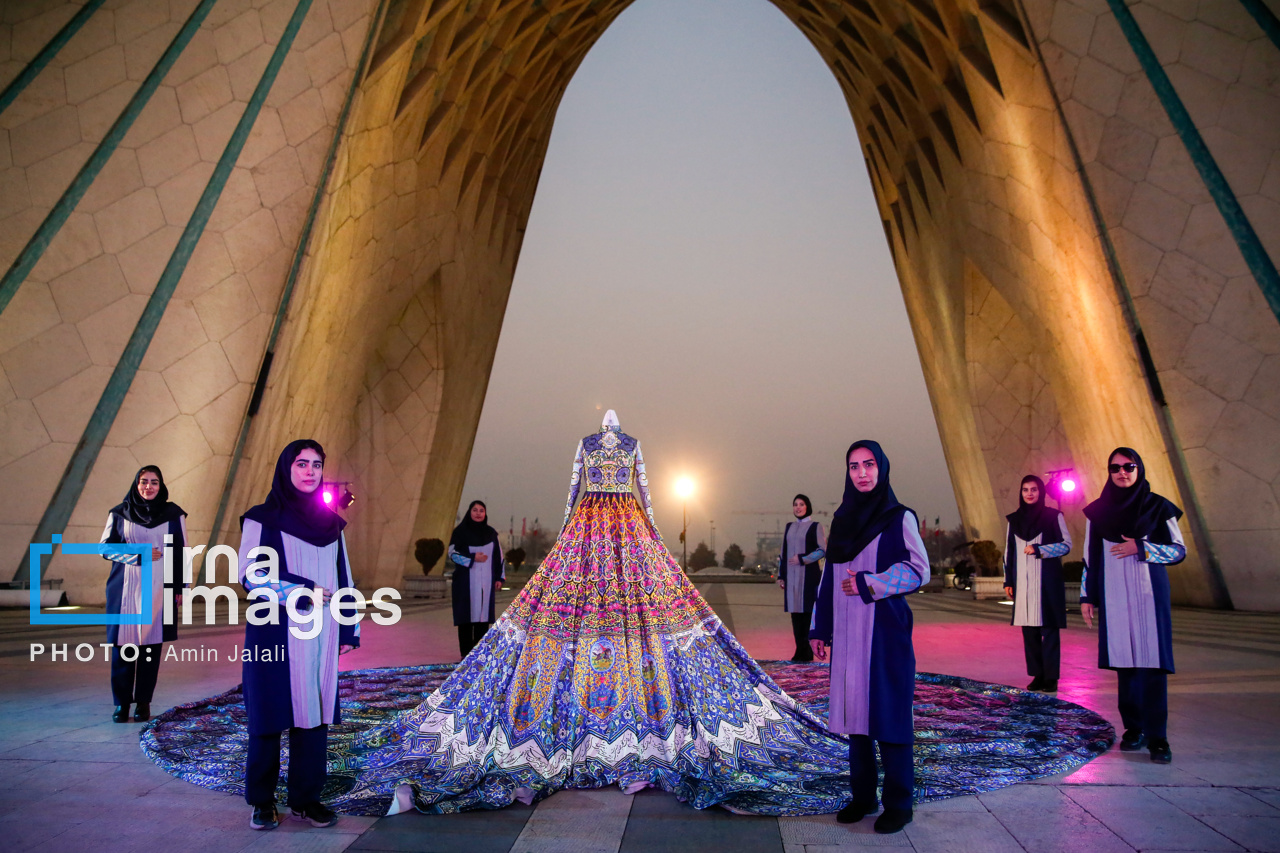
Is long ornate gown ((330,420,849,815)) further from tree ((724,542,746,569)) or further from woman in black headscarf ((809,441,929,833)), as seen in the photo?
tree ((724,542,746,569))

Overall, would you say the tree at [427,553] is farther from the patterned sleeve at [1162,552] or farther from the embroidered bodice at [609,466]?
the patterned sleeve at [1162,552]

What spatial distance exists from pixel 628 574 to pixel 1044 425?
1830cm

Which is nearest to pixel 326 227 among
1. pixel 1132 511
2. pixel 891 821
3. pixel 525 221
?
pixel 1132 511

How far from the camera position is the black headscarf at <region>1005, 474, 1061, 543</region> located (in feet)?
20.5

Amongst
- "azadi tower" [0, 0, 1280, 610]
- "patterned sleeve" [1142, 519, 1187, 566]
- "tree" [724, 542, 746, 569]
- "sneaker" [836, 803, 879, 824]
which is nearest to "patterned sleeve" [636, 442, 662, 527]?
"sneaker" [836, 803, 879, 824]

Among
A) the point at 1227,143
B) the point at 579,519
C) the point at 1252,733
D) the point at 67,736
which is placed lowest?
the point at 1252,733

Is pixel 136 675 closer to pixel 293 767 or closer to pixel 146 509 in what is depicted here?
pixel 146 509

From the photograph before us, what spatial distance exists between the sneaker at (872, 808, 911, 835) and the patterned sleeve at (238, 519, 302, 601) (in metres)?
2.48

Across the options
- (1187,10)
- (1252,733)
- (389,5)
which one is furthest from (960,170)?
(1252,733)

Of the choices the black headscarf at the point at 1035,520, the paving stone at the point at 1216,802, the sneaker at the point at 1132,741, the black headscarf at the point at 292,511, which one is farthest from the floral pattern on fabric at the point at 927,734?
the black headscarf at the point at 1035,520

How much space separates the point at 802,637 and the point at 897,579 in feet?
15.3

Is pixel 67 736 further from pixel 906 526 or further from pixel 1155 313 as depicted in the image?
pixel 1155 313

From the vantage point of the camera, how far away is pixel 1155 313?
10.9 metres

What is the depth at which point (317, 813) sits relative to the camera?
10.2 feet
